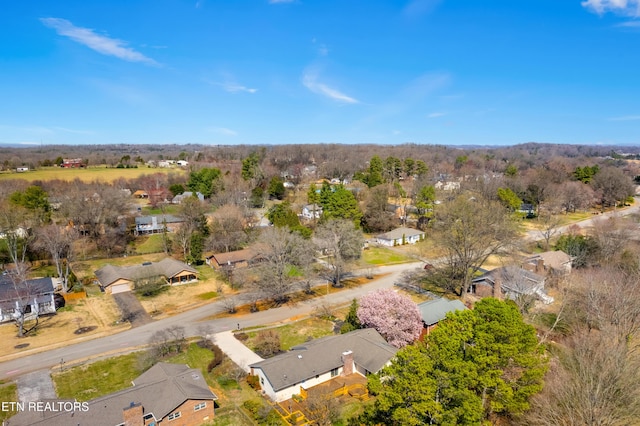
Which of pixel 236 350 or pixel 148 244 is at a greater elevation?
pixel 148 244

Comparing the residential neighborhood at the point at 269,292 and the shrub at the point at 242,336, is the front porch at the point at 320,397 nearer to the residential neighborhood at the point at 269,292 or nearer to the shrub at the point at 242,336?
the residential neighborhood at the point at 269,292

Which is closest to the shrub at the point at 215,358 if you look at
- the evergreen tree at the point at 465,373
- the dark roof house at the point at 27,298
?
the evergreen tree at the point at 465,373

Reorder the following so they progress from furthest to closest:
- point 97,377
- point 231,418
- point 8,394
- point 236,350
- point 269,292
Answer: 1. point 269,292
2. point 236,350
3. point 97,377
4. point 8,394
5. point 231,418

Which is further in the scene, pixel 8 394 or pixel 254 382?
pixel 254 382

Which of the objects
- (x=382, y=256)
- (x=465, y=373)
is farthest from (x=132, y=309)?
(x=382, y=256)

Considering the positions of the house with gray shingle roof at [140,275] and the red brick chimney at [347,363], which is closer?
the red brick chimney at [347,363]

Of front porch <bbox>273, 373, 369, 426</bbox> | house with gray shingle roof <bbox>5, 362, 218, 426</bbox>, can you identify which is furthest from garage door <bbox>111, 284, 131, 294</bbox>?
front porch <bbox>273, 373, 369, 426</bbox>

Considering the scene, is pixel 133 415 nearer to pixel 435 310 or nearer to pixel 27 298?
pixel 27 298
